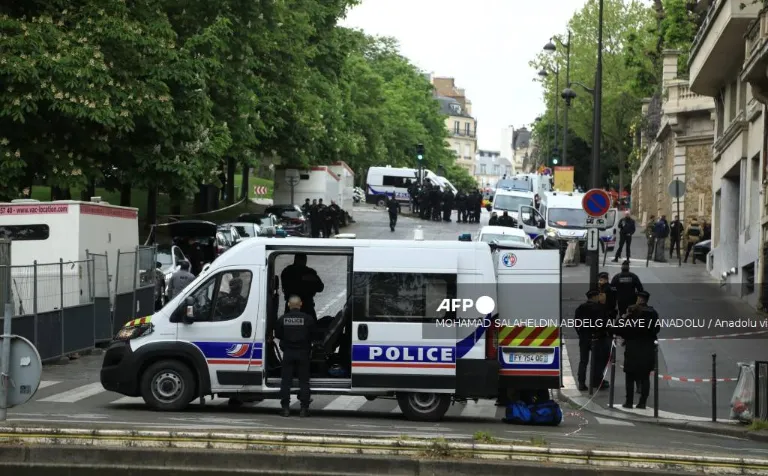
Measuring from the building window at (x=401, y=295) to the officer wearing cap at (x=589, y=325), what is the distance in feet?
16.7

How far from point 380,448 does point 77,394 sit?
9.01 m

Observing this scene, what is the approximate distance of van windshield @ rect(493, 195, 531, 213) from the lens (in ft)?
198

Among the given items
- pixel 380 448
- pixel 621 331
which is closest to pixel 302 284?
pixel 621 331

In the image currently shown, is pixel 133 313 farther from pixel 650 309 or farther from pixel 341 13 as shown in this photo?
pixel 341 13

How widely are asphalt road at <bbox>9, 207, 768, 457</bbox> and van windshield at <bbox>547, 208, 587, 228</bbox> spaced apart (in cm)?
2846

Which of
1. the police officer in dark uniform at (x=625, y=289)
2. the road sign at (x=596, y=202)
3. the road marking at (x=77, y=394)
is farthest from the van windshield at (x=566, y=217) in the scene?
the road marking at (x=77, y=394)

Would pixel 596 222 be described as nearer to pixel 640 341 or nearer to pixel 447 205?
pixel 640 341

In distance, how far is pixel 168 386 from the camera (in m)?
17.3

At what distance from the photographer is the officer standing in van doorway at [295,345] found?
55.5 ft

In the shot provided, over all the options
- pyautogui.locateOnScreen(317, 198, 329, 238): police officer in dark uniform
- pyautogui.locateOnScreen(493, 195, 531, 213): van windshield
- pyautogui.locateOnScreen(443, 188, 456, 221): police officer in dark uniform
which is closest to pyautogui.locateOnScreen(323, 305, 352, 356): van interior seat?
pyautogui.locateOnScreen(317, 198, 329, 238): police officer in dark uniform

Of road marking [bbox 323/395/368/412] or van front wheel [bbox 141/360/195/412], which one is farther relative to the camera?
road marking [bbox 323/395/368/412]

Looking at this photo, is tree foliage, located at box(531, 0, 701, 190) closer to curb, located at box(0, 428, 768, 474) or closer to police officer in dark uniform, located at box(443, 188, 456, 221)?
police officer in dark uniform, located at box(443, 188, 456, 221)

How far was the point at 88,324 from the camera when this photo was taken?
25922mm

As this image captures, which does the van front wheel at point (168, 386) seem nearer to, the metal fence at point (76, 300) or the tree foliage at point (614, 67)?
the metal fence at point (76, 300)
